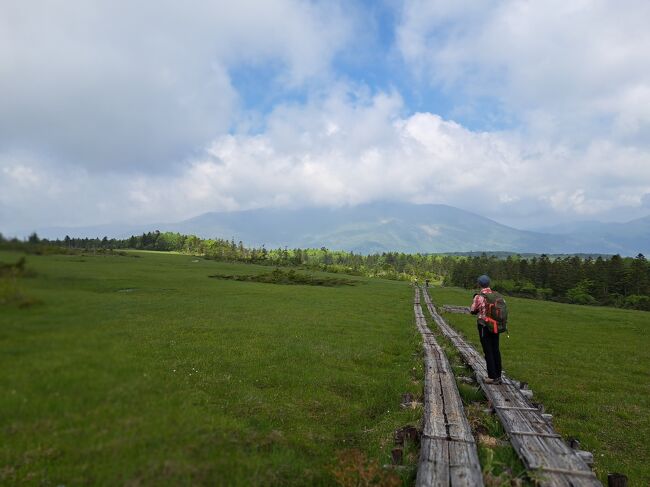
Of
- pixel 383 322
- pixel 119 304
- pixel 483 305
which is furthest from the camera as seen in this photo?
pixel 383 322

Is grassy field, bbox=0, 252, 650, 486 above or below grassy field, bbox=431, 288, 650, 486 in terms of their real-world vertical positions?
above

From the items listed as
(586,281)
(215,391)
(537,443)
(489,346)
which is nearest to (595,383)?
(489,346)

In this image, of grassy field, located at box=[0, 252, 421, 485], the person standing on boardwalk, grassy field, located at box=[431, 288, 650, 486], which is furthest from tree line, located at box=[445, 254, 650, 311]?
grassy field, located at box=[0, 252, 421, 485]

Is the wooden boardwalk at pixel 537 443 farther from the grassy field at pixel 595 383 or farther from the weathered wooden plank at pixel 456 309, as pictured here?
the weathered wooden plank at pixel 456 309

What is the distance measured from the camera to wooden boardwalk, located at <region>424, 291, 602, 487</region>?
7.69m

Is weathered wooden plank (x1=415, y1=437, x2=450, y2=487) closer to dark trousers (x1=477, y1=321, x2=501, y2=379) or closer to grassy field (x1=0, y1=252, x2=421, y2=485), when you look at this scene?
grassy field (x1=0, y1=252, x2=421, y2=485)

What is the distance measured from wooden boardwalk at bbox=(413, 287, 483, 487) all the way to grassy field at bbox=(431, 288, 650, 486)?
153 inches

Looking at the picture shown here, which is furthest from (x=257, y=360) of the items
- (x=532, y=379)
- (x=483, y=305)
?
(x=532, y=379)

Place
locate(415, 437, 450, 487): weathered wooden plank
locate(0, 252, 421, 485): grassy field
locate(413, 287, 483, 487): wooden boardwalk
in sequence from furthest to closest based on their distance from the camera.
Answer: locate(413, 287, 483, 487): wooden boardwalk
locate(415, 437, 450, 487): weathered wooden plank
locate(0, 252, 421, 485): grassy field

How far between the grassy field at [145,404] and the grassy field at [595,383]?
6.03m

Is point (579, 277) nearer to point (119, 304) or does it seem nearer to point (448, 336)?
point (448, 336)

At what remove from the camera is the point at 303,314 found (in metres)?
41.8

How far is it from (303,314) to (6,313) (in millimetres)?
38241

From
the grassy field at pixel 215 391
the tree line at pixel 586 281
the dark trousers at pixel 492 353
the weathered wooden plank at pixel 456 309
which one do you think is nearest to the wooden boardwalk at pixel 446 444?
the grassy field at pixel 215 391
